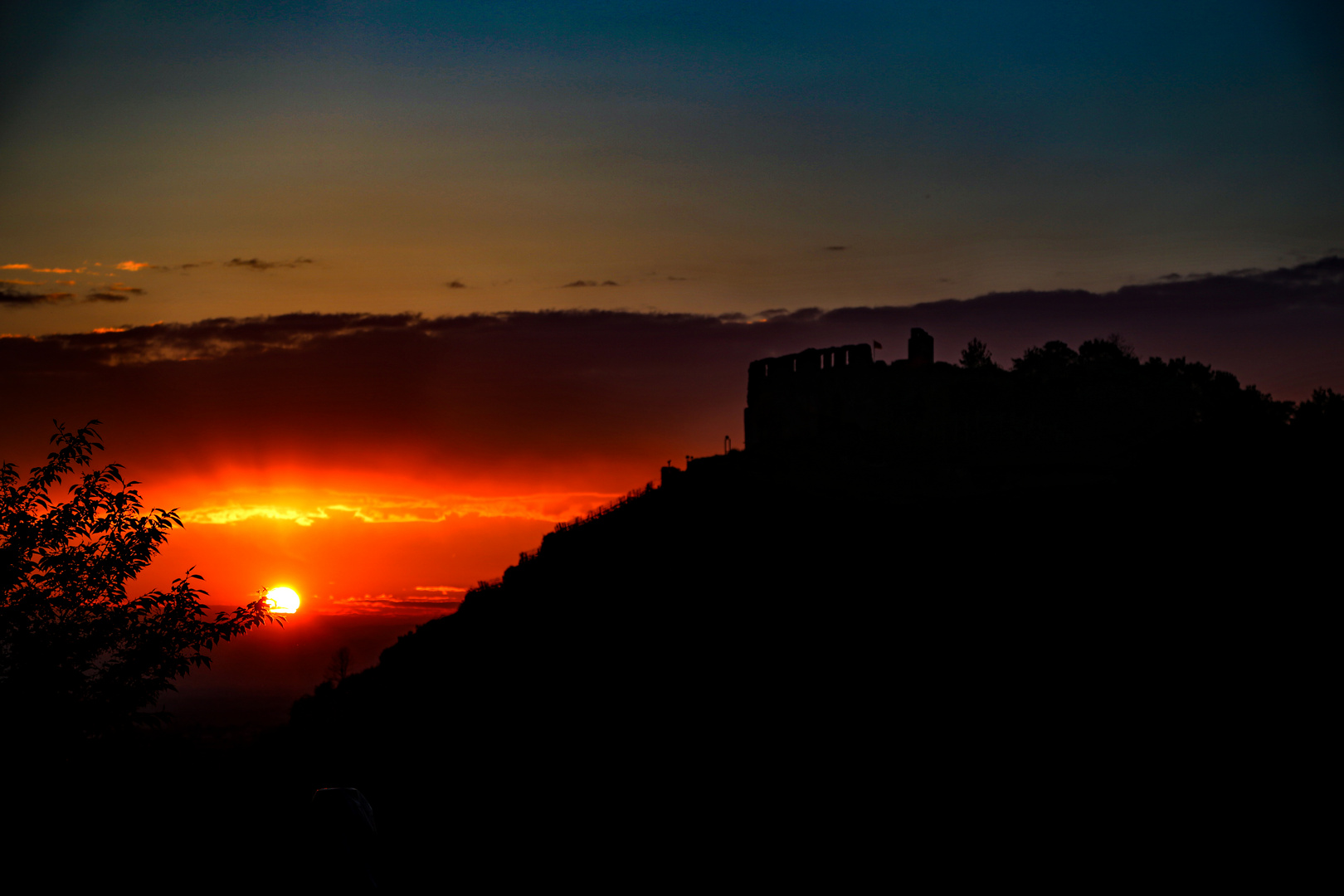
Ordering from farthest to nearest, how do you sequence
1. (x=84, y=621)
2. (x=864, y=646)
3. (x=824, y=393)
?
(x=824, y=393)
(x=864, y=646)
(x=84, y=621)

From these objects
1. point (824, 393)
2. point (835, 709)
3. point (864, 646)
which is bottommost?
point (835, 709)

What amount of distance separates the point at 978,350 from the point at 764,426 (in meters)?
35.4

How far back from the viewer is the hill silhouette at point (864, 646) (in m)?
20.7

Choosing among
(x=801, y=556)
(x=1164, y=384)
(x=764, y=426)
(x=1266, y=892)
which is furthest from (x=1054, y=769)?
(x=1164, y=384)

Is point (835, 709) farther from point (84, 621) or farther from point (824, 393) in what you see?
point (824, 393)

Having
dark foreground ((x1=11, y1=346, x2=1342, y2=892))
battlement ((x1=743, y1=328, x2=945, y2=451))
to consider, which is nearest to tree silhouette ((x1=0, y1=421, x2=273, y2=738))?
dark foreground ((x1=11, y1=346, x2=1342, y2=892))

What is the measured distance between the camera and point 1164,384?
56.0m

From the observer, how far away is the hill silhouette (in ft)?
68.0

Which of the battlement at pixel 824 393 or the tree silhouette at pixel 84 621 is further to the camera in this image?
the battlement at pixel 824 393

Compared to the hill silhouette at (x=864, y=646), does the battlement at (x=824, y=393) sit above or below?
above

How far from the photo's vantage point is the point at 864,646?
29.0 m

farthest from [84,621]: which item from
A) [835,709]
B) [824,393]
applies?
[824,393]

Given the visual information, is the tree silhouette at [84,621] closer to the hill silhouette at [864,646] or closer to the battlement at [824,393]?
the hill silhouette at [864,646]

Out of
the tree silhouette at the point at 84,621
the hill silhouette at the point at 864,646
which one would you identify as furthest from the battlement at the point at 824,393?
the tree silhouette at the point at 84,621
